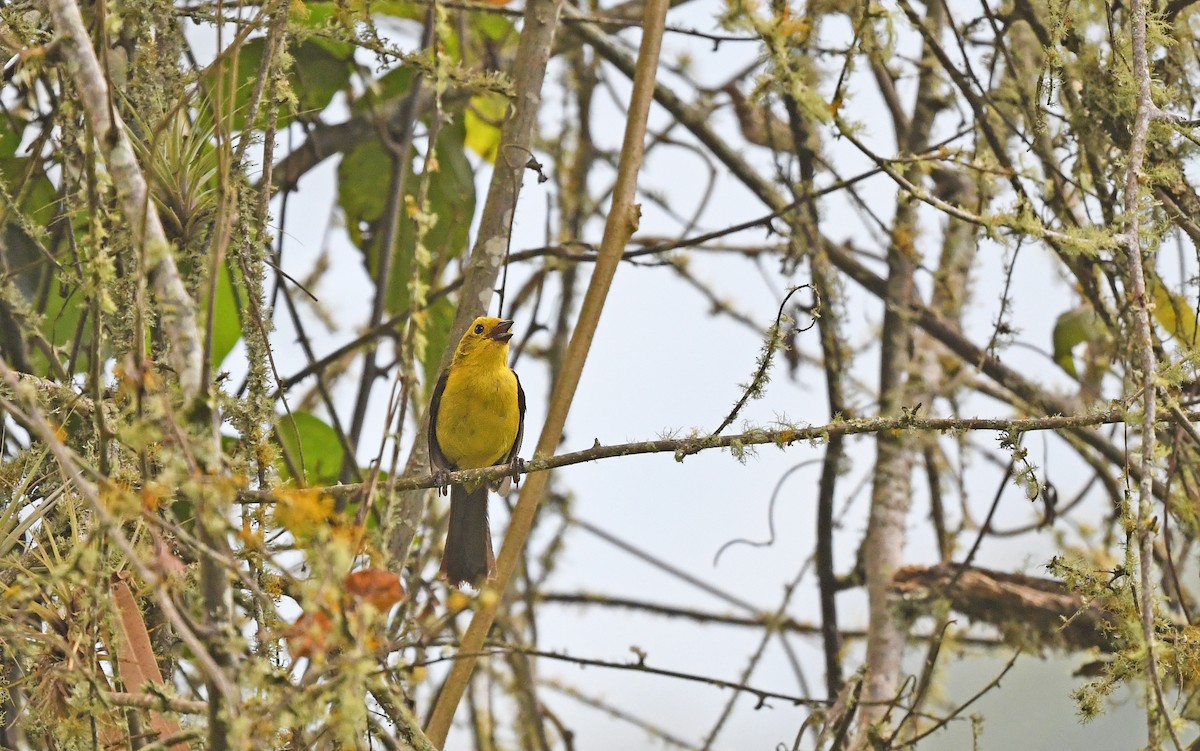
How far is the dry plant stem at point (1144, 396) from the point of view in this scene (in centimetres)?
185

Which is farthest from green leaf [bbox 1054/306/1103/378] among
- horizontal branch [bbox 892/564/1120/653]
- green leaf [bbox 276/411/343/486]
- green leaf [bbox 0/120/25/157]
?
green leaf [bbox 0/120/25/157]

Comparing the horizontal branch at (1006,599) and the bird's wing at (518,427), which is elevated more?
the bird's wing at (518,427)

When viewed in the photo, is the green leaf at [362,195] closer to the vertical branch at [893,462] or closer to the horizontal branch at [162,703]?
the vertical branch at [893,462]

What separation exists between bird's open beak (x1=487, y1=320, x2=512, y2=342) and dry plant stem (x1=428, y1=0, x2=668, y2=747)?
1388 mm

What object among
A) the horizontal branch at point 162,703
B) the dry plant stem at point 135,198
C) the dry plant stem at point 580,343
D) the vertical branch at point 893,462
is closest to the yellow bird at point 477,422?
the dry plant stem at point 580,343

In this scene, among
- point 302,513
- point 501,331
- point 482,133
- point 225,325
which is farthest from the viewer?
point 482,133

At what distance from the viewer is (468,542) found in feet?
14.3

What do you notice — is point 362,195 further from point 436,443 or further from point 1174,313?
point 1174,313

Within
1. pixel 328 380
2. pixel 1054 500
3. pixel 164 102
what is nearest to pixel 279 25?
pixel 164 102

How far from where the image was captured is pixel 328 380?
5.68 m

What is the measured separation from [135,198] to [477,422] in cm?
311

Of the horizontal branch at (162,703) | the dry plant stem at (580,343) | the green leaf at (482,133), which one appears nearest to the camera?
the horizontal branch at (162,703)

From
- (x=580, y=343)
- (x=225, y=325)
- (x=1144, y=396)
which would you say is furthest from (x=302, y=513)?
(x=225, y=325)

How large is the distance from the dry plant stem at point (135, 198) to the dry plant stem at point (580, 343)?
1.39m
